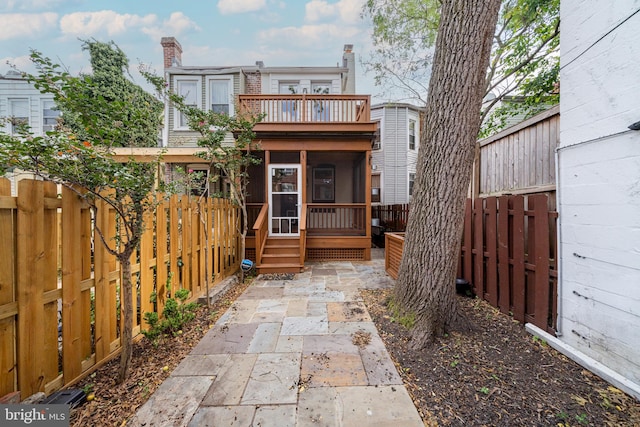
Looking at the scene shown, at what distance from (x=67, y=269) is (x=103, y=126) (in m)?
1.20

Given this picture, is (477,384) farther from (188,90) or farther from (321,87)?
(188,90)

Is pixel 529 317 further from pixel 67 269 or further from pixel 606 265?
pixel 67 269

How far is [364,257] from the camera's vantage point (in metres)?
7.36

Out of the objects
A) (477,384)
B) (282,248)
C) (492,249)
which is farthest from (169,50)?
(477,384)

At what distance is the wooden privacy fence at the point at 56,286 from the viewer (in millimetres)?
1696

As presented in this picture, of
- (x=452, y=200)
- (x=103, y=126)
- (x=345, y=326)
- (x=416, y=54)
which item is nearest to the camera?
(x=103, y=126)

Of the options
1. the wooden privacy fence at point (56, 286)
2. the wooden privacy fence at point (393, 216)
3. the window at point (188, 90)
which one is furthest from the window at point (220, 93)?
the wooden privacy fence at point (56, 286)

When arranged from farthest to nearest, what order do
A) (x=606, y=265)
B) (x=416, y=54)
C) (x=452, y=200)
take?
(x=416, y=54) → (x=452, y=200) → (x=606, y=265)

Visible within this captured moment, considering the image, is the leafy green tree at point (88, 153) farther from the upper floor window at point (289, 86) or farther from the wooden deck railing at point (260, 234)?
the upper floor window at point (289, 86)

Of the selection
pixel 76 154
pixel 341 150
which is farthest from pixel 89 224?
pixel 341 150

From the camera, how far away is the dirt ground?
70.0 inches

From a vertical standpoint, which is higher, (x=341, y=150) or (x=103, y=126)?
(x=341, y=150)

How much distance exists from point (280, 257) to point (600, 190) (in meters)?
5.51

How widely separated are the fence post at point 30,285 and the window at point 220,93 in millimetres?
9824
